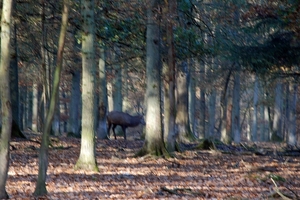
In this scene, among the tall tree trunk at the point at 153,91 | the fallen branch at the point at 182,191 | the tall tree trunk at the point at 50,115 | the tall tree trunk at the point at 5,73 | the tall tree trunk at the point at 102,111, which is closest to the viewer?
the tall tree trunk at the point at 5,73

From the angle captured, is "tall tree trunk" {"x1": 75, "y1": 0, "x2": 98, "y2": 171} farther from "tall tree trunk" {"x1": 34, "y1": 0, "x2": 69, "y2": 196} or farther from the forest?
"tall tree trunk" {"x1": 34, "y1": 0, "x2": 69, "y2": 196}

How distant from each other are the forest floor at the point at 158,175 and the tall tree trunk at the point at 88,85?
477 mm

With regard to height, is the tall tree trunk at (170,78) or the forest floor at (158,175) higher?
the tall tree trunk at (170,78)

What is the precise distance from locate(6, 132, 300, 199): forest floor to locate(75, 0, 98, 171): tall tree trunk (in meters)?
0.48

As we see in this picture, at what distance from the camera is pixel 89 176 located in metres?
13.5


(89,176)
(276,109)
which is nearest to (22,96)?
(276,109)

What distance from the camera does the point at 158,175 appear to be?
14.4m

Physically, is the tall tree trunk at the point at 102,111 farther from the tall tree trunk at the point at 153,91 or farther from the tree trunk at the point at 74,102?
the tall tree trunk at the point at 153,91

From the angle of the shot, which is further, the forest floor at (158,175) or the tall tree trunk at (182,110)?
the tall tree trunk at (182,110)

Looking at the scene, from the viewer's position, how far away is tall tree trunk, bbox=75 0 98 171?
547 inches

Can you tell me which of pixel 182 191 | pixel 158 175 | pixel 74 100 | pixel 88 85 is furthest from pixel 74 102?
pixel 182 191

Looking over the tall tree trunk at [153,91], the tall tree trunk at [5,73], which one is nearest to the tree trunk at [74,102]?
the tall tree trunk at [153,91]

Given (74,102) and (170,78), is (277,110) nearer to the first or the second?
(74,102)

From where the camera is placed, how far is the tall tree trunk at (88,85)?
1390 cm
